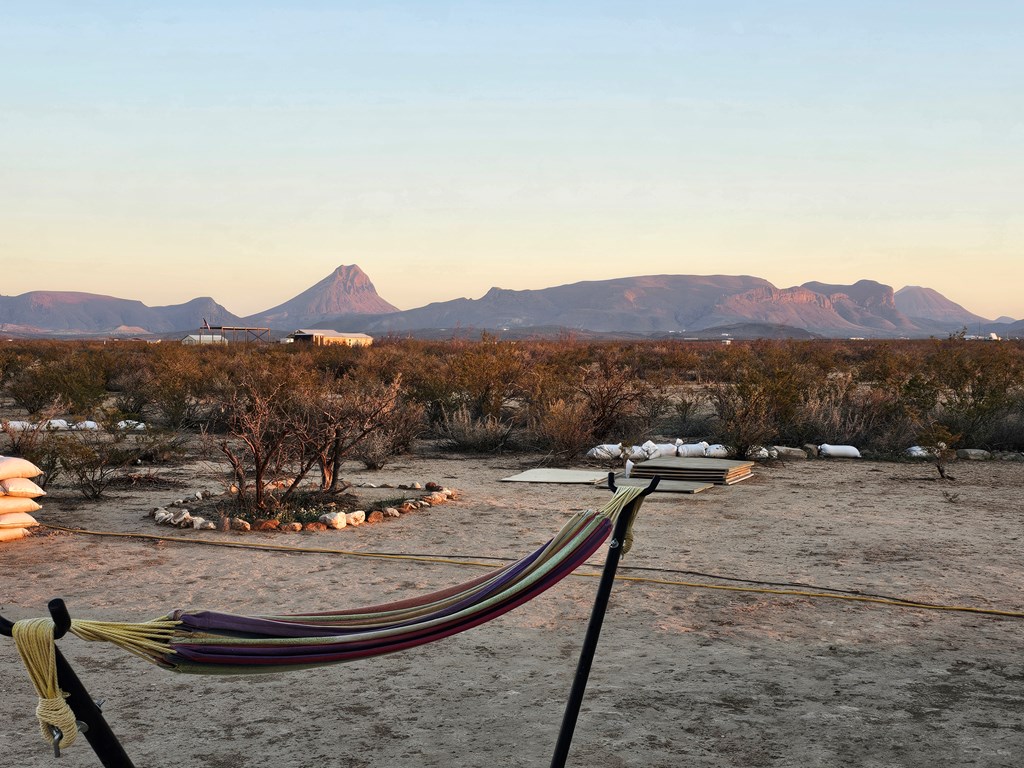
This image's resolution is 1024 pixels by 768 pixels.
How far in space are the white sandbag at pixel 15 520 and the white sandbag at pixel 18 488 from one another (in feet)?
0.53

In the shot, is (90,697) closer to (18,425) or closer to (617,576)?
(617,576)

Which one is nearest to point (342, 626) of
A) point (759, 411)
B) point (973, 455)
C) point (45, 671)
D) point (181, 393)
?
point (45, 671)

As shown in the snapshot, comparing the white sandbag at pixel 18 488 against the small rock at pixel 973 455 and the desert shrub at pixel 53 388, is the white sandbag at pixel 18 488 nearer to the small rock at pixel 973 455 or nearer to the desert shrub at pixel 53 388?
the desert shrub at pixel 53 388

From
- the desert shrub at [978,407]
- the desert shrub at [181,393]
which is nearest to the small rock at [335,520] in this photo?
the desert shrub at [181,393]

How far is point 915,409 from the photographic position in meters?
16.3

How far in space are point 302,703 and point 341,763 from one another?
0.79 m

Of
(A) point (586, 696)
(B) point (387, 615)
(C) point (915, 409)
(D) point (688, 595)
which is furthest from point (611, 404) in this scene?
(B) point (387, 615)

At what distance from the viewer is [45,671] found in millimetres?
2250

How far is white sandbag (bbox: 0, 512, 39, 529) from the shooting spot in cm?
851

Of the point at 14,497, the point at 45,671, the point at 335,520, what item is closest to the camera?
the point at 45,671

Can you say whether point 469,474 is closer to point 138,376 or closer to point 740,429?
point 740,429

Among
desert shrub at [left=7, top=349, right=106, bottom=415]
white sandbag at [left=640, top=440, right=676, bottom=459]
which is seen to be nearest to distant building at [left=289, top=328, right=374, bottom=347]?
desert shrub at [left=7, top=349, right=106, bottom=415]

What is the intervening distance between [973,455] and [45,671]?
595 inches

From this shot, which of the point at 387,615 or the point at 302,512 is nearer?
the point at 387,615
